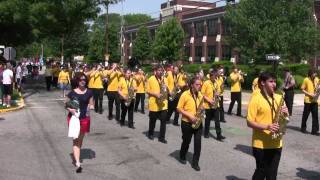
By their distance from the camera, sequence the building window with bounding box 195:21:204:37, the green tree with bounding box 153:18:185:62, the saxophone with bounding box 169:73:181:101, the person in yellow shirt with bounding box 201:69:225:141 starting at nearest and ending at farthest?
the person in yellow shirt with bounding box 201:69:225:141 → the saxophone with bounding box 169:73:181:101 → the green tree with bounding box 153:18:185:62 → the building window with bounding box 195:21:204:37

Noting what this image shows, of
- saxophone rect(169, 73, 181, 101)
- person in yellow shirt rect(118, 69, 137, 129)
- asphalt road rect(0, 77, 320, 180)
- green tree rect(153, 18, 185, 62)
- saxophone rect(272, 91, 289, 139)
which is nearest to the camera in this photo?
saxophone rect(272, 91, 289, 139)

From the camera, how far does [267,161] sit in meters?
6.79

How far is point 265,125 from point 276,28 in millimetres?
27001

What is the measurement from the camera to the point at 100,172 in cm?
912

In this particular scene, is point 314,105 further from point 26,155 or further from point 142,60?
point 142,60

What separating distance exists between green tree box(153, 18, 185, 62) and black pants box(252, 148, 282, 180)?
186 ft

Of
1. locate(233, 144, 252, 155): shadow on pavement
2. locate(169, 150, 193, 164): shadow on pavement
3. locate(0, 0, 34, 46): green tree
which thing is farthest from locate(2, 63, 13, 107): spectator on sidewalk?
locate(233, 144, 252, 155): shadow on pavement

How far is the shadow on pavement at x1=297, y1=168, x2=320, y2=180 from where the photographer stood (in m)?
8.91

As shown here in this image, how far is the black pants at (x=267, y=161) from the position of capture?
6703mm

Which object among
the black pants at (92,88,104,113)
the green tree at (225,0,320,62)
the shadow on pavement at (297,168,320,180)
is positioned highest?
the green tree at (225,0,320,62)

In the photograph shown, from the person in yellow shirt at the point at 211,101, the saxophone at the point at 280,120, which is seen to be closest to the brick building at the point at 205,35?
the person in yellow shirt at the point at 211,101

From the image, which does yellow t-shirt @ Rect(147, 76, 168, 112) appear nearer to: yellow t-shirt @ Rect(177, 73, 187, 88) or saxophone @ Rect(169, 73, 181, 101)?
saxophone @ Rect(169, 73, 181, 101)

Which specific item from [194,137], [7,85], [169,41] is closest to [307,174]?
[194,137]

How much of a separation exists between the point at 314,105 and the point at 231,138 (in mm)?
2633
